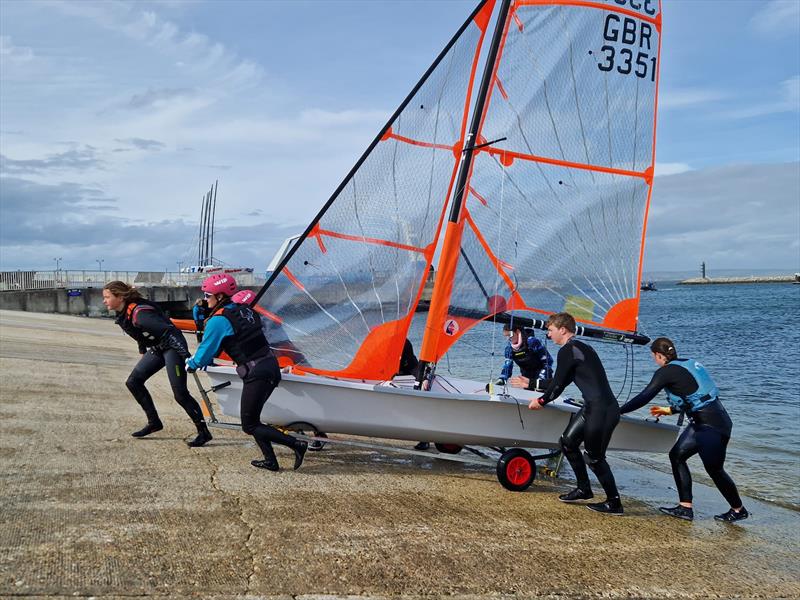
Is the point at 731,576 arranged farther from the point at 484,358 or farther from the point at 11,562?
the point at 484,358

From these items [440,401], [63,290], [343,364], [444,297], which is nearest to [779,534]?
[440,401]

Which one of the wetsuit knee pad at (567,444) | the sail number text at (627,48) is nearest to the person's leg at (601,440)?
the wetsuit knee pad at (567,444)

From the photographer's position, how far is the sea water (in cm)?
933

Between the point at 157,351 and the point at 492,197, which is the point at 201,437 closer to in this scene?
the point at 157,351

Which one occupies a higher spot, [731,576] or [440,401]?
[440,401]

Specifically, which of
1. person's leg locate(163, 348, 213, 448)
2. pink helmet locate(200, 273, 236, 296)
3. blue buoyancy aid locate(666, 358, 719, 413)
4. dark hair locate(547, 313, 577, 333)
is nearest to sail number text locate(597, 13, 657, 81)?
dark hair locate(547, 313, 577, 333)

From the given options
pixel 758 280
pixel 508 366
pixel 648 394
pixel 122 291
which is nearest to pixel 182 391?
pixel 122 291

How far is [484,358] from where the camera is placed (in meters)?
20.0

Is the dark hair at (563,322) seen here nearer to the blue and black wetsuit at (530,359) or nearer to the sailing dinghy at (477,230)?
the sailing dinghy at (477,230)

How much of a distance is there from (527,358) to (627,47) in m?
3.74

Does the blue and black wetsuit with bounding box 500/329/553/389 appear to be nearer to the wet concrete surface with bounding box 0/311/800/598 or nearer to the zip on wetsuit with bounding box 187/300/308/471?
the wet concrete surface with bounding box 0/311/800/598

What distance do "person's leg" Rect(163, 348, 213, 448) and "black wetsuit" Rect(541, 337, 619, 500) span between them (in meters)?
3.51

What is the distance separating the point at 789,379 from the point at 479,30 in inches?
599

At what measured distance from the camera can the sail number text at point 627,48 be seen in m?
8.13
